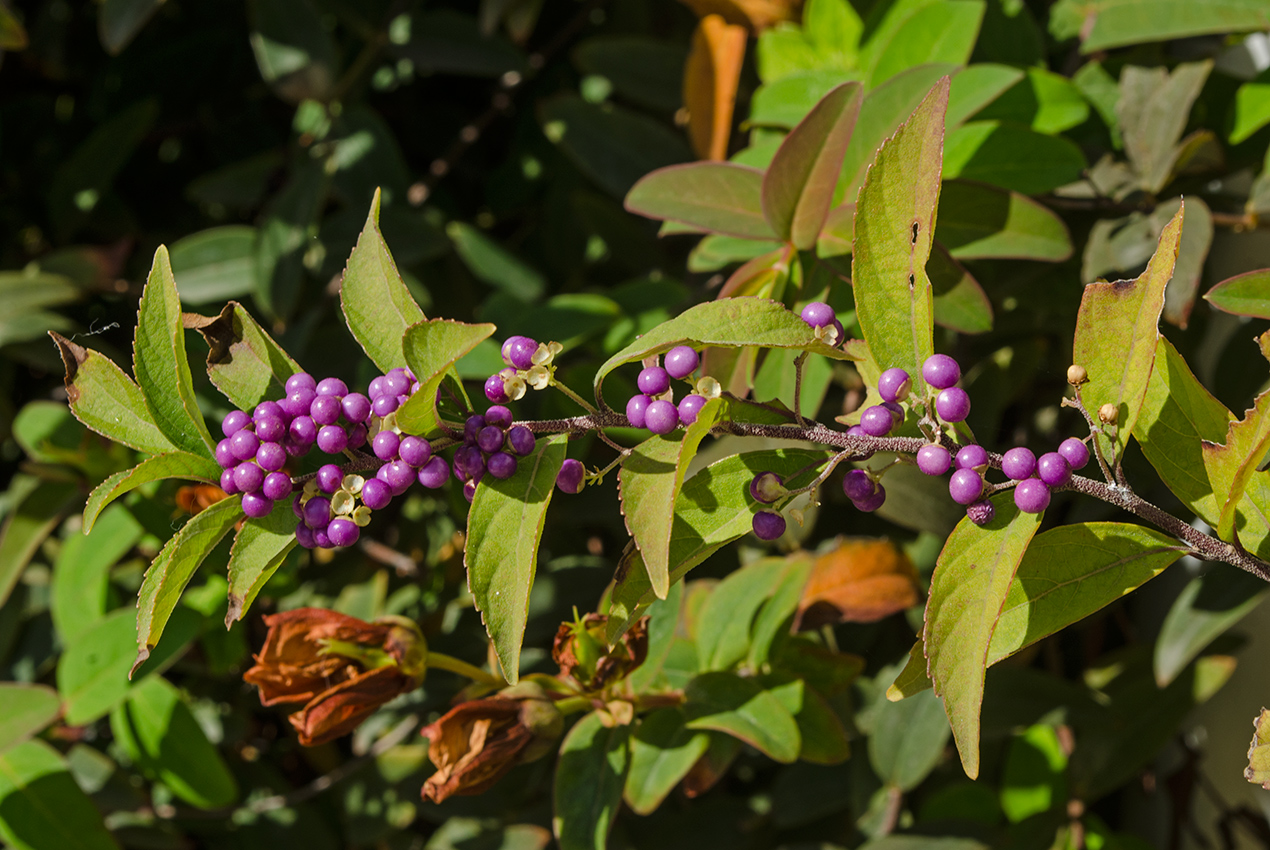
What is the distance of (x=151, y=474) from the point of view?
61cm

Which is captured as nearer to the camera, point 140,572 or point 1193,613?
→ point 1193,613

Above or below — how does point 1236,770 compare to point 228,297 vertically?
below

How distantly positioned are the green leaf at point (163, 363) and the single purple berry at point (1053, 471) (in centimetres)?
52

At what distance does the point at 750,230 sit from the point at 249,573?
0.52 meters

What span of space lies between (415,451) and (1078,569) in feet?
1.35

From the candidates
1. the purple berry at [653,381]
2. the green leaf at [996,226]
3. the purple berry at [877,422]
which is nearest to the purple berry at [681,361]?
the purple berry at [653,381]

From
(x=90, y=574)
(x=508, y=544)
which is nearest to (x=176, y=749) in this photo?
(x=90, y=574)

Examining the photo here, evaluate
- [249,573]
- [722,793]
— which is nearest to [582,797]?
[249,573]

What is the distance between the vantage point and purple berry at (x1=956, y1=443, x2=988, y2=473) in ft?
1.83

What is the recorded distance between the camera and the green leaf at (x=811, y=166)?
80cm

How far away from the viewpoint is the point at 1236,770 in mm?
1305

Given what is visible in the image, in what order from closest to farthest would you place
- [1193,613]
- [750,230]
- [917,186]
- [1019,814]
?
1. [917,186]
2. [750,230]
3. [1193,613]
4. [1019,814]

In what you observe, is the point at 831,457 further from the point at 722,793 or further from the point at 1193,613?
the point at 722,793

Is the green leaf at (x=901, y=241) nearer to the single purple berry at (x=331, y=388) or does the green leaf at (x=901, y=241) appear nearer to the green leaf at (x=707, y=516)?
the green leaf at (x=707, y=516)
